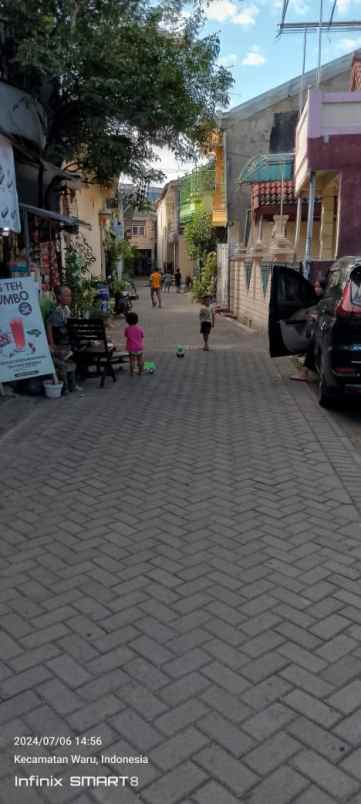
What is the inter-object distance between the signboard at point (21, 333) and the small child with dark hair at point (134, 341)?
2.02 m

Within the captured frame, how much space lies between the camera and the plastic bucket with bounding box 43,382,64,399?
27.2ft

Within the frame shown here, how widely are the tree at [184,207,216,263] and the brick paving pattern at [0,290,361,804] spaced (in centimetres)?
2424

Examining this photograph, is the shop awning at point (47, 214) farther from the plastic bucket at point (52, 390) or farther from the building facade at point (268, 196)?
the building facade at point (268, 196)

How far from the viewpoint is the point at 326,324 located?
7.61 metres

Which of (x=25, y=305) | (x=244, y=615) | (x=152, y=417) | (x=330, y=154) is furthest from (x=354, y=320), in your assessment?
(x=330, y=154)

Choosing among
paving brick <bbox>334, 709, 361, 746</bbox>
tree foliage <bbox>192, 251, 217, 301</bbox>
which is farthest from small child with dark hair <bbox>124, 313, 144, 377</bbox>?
tree foliage <bbox>192, 251, 217, 301</bbox>

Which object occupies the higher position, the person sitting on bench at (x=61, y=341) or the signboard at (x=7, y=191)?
the signboard at (x=7, y=191)

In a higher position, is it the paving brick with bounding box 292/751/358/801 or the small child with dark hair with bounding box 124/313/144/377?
the small child with dark hair with bounding box 124/313/144/377

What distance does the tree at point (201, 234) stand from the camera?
29.2 meters

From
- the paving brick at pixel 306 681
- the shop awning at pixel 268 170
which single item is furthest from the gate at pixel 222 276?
the paving brick at pixel 306 681

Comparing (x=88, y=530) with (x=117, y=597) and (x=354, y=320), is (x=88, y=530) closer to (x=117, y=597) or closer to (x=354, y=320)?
(x=117, y=597)

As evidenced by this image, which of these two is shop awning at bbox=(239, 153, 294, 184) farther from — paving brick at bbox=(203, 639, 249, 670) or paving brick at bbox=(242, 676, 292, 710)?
paving brick at bbox=(242, 676, 292, 710)

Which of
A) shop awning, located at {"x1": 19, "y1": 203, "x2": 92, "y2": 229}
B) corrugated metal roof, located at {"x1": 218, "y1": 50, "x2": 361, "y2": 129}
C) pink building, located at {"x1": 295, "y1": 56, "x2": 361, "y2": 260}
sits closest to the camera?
shop awning, located at {"x1": 19, "y1": 203, "x2": 92, "y2": 229}

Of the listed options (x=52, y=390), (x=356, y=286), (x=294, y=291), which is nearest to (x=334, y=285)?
(x=356, y=286)
